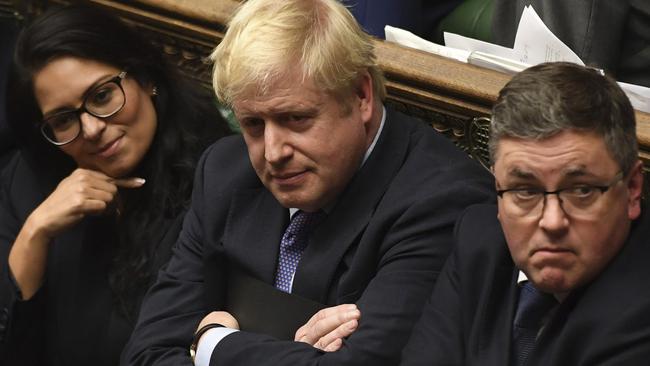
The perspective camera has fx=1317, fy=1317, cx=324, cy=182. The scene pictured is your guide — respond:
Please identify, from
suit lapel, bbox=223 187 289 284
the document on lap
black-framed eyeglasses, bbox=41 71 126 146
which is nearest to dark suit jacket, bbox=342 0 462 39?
the document on lap

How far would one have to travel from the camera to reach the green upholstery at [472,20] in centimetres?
303

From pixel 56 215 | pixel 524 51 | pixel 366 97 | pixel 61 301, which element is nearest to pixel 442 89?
pixel 524 51

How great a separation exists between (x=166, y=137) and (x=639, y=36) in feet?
3.34

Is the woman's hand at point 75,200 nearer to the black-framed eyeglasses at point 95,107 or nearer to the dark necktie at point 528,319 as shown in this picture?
the black-framed eyeglasses at point 95,107

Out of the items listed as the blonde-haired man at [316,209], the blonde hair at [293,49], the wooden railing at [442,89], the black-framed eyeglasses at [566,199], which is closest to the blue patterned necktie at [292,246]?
the blonde-haired man at [316,209]

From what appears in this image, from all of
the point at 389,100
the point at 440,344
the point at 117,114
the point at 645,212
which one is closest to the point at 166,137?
the point at 117,114

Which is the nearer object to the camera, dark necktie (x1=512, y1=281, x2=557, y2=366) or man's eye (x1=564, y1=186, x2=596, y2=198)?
man's eye (x1=564, y1=186, x2=596, y2=198)

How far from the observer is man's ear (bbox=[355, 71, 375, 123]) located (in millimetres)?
2270

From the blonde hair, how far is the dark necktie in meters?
0.48

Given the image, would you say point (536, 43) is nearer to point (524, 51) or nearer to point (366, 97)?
point (524, 51)

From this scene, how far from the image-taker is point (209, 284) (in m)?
2.47

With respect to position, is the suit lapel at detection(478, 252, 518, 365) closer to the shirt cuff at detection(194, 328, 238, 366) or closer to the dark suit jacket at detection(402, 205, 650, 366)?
the dark suit jacket at detection(402, 205, 650, 366)

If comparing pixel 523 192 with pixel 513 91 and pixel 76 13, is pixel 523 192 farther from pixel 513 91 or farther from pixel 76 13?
pixel 76 13

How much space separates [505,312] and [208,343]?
589 millimetres
